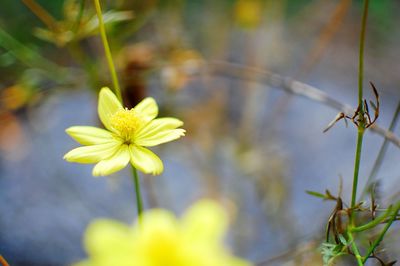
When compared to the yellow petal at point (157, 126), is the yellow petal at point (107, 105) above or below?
above

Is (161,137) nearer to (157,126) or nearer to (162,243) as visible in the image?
(157,126)

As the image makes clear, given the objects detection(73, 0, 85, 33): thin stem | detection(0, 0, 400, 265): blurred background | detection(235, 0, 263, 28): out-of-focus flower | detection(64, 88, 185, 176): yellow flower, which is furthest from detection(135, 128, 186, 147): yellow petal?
detection(235, 0, 263, 28): out-of-focus flower

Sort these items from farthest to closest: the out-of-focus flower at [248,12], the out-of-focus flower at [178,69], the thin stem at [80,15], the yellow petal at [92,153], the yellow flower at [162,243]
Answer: the out-of-focus flower at [248,12]
the out-of-focus flower at [178,69]
the thin stem at [80,15]
the yellow petal at [92,153]
the yellow flower at [162,243]

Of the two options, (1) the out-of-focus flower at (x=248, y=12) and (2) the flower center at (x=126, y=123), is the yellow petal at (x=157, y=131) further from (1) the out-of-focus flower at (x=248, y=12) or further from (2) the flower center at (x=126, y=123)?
(1) the out-of-focus flower at (x=248, y=12)

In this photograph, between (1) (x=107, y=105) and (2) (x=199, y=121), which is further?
(2) (x=199, y=121)

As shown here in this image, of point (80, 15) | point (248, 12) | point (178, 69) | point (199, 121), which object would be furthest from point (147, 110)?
point (248, 12)

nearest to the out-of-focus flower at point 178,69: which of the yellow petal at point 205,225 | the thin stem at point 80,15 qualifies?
the thin stem at point 80,15

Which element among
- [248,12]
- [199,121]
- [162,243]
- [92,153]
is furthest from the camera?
[248,12]
